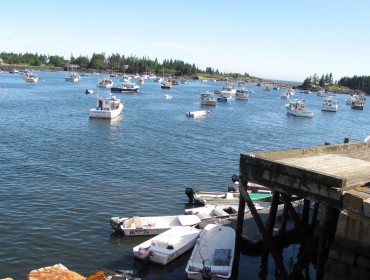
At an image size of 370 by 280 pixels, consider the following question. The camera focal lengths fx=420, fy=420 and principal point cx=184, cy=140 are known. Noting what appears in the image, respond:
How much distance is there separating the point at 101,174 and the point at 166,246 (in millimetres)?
16749

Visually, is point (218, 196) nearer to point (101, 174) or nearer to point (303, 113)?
point (101, 174)

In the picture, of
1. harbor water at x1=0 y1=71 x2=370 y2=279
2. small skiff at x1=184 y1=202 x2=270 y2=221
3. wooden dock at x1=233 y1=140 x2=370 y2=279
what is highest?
wooden dock at x1=233 y1=140 x2=370 y2=279

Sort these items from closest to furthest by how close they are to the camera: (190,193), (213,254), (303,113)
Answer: (213,254), (190,193), (303,113)

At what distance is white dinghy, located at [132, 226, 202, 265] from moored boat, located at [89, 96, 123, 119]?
4919cm

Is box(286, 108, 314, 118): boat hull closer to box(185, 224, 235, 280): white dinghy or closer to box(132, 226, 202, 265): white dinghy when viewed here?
box(185, 224, 235, 280): white dinghy

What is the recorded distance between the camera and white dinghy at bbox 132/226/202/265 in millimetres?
20234

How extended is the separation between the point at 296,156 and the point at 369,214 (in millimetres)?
6968

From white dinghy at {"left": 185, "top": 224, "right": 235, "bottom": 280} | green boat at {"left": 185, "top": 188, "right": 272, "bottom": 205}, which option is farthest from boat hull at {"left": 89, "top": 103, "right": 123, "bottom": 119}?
white dinghy at {"left": 185, "top": 224, "right": 235, "bottom": 280}

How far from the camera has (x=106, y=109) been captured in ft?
233

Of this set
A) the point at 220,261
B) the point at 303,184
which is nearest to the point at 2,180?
the point at 220,261

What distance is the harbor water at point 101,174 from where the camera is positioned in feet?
70.6

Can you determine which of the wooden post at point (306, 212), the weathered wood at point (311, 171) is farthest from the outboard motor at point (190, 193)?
the weathered wood at point (311, 171)

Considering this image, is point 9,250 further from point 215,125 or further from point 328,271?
point 215,125

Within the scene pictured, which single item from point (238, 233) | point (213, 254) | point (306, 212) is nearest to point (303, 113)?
point (306, 212)
